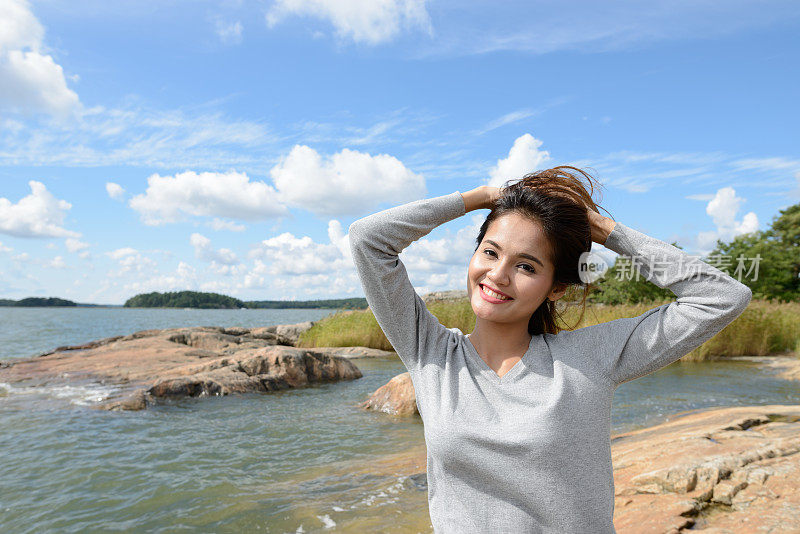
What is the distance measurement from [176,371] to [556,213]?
9369 millimetres

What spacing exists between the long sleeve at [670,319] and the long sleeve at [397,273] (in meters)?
0.57

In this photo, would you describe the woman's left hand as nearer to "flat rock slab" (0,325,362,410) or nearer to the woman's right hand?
the woman's right hand

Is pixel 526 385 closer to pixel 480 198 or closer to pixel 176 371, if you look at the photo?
pixel 480 198

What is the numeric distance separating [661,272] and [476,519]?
104 centimetres

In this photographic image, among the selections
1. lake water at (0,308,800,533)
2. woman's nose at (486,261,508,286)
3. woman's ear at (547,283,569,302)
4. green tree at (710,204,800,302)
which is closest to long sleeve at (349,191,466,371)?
woman's nose at (486,261,508,286)

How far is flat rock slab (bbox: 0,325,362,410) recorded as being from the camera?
8.55 metres

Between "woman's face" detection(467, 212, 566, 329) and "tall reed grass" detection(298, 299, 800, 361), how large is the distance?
11008 millimetres

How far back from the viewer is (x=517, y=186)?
1893 mm

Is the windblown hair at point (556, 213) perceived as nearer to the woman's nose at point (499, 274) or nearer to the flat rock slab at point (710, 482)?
the woman's nose at point (499, 274)

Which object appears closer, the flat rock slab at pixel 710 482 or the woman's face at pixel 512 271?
the woman's face at pixel 512 271

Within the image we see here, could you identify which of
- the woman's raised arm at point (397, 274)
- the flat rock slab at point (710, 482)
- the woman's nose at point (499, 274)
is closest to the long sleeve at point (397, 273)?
the woman's raised arm at point (397, 274)

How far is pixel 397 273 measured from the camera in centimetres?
185

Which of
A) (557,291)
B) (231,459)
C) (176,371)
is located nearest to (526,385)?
(557,291)

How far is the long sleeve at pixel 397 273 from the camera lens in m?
1.82
